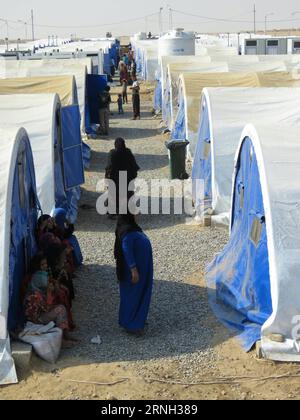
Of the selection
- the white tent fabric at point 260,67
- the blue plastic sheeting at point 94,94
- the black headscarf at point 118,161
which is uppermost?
the white tent fabric at point 260,67

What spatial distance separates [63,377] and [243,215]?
301cm

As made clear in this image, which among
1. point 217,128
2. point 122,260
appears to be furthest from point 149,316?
point 217,128

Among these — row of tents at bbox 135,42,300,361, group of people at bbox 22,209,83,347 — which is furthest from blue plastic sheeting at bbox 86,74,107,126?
group of people at bbox 22,209,83,347

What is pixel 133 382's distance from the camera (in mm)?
5738

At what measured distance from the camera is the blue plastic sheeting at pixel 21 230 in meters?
6.50

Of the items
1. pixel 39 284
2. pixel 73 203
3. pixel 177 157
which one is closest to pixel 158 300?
pixel 39 284

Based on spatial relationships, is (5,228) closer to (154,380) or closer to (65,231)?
(65,231)

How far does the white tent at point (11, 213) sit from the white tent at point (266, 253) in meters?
2.22

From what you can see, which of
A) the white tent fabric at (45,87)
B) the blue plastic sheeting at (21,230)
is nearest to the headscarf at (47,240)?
the blue plastic sheeting at (21,230)

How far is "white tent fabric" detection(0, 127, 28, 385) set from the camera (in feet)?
19.3

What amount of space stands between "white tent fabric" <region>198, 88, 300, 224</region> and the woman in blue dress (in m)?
4.14

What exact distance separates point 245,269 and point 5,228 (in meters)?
2.58

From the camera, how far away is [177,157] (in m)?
13.7

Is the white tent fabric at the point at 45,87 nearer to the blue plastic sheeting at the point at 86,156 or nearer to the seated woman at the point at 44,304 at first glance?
the blue plastic sheeting at the point at 86,156
